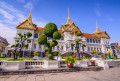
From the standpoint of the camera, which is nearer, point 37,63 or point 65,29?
point 37,63

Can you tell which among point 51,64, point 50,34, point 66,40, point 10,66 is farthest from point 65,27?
point 10,66

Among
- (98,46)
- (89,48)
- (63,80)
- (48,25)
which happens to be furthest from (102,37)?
(63,80)

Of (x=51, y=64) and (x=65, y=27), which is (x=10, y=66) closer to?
(x=51, y=64)

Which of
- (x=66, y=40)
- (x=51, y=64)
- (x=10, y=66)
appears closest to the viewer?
(x=10, y=66)

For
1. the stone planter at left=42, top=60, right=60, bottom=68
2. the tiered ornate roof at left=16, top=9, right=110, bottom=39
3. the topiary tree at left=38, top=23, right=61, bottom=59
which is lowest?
the stone planter at left=42, top=60, right=60, bottom=68

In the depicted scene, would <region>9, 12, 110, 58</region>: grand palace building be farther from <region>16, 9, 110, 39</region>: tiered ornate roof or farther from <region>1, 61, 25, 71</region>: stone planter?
<region>1, 61, 25, 71</region>: stone planter

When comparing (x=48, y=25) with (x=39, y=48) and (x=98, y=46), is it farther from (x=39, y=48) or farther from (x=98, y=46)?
(x=98, y=46)

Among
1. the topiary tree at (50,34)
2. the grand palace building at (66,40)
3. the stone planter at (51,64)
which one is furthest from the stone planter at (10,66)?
the grand palace building at (66,40)

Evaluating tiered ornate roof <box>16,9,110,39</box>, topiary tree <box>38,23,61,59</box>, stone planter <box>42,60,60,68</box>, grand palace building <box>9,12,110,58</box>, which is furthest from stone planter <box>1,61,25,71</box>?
tiered ornate roof <box>16,9,110,39</box>

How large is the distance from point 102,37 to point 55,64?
4667 centimetres

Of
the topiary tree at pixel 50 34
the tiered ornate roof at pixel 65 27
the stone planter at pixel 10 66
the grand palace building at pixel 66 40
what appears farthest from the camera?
the tiered ornate roof at pixel 65 27

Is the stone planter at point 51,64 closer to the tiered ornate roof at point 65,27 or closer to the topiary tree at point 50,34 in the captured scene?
the topiary tree at point 50,34

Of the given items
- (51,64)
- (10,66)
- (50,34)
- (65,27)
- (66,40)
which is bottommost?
(51,64)

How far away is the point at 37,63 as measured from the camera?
10406 mm
